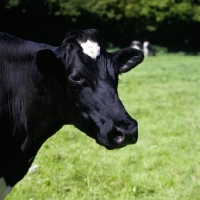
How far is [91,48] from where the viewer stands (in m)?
2.81

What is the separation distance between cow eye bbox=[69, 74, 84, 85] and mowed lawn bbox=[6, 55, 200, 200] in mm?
1842

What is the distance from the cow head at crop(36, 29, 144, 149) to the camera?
260 centimetres

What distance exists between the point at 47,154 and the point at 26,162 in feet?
7.78

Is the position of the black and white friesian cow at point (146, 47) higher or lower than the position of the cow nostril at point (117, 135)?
lower

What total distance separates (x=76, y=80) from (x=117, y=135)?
0.46 metres

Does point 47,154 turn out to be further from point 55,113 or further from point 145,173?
point 55,113

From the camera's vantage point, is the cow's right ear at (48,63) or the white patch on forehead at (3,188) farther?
the white patch on forehead at (3,188)

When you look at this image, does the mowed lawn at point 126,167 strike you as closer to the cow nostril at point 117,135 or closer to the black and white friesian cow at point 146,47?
the cow nostril at point 117,135

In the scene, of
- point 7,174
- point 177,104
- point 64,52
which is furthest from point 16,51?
point 177,104

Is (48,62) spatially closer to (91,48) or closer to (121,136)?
(91,48)

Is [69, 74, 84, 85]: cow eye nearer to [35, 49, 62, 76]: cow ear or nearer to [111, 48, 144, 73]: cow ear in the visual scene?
[35, 49, 62, 76]: cow ear

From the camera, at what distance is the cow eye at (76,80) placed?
2754 mm

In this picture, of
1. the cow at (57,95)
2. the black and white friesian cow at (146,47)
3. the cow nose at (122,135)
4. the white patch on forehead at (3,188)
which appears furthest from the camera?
the black and white friesian cow at (146,47)

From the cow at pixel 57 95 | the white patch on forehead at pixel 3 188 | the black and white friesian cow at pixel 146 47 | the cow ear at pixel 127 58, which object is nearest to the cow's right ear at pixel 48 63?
the cow at pixel 57 95
